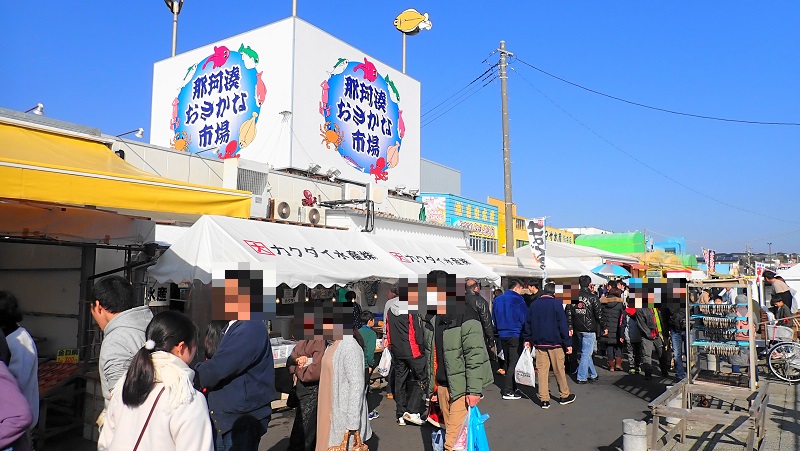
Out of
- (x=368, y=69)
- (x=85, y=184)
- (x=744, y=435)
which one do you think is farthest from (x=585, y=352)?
(x=368, y=69)

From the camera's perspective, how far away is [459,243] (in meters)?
17.0

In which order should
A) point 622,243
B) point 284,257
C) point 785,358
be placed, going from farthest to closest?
point 622,243, point 785,358, point 284,257

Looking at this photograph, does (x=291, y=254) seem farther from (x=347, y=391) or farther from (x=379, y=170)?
(x=379, y=170)

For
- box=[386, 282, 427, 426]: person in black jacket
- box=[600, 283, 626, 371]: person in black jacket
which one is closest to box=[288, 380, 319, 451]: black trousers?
box=[386, 282, 427, 426]: person in black jacket

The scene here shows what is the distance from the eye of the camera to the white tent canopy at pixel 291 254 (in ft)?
21.6

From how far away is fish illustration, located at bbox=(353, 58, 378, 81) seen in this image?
1680 cm

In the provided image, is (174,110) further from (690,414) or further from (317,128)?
(690,414)

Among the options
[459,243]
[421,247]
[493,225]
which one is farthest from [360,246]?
[493,225]

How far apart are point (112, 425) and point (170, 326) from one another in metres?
0.46

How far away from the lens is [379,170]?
55.6ft

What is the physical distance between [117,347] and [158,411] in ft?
3.21

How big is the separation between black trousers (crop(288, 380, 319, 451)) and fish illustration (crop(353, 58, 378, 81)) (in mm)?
13570

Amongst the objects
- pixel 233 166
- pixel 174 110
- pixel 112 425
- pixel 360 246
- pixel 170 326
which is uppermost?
pixel 174 110

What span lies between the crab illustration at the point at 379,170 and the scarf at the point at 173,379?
14516 millimetres
